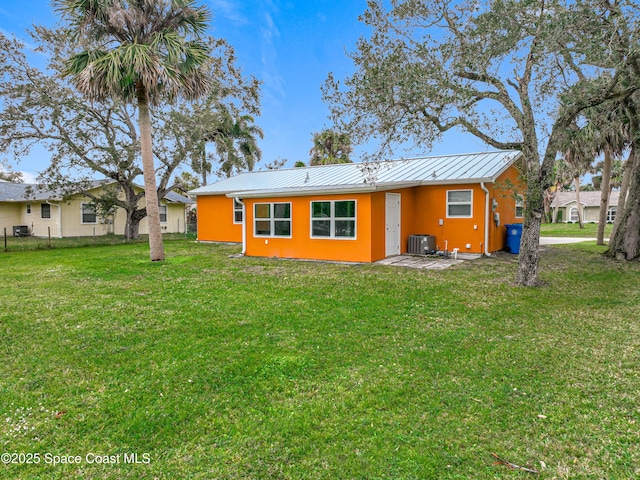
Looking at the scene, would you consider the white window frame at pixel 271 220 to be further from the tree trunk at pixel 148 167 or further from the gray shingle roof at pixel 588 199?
the gray shingle roof at pixel 588 199

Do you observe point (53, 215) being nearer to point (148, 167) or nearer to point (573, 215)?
point (148, 167)

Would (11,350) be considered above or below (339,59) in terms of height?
below

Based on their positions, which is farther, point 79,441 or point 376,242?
point 376,242

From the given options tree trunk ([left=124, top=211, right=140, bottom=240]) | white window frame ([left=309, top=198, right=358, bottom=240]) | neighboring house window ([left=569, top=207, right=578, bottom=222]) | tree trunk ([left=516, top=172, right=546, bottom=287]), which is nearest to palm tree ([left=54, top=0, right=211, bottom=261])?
white window frame ([left=309, top=198, right=358, bottom=240])

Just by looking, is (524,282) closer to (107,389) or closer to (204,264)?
(107,389)

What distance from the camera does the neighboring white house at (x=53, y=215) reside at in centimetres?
2386

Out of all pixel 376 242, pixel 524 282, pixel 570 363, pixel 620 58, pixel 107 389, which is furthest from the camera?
pixel 376 242

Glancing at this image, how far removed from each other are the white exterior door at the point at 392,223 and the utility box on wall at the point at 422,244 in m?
0.54

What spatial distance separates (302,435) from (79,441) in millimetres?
1716

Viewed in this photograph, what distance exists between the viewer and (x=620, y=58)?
6.88 m

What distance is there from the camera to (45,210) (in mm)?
25062

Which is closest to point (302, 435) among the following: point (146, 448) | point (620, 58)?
point (146, 448)

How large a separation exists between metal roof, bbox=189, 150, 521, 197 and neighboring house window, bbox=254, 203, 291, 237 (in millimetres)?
539

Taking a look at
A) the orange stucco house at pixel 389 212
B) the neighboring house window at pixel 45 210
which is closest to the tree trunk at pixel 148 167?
the orange stucco house at pixel 389 212
